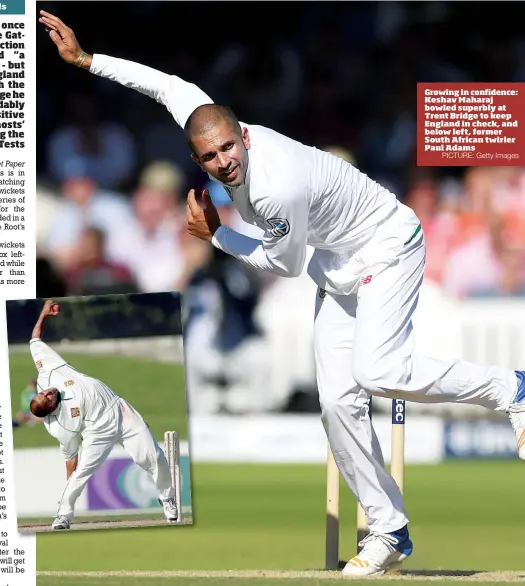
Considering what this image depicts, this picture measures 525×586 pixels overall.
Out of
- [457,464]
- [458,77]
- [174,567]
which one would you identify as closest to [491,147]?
[174,567]

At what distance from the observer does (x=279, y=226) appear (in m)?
3.63

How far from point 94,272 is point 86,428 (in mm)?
5031

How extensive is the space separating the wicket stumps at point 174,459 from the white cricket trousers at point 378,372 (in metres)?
0.49

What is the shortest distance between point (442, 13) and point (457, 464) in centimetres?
334

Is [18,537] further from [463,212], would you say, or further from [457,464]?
[463,212]

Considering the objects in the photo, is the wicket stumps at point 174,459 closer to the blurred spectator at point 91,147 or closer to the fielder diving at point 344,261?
the fielder diving at point 344,261

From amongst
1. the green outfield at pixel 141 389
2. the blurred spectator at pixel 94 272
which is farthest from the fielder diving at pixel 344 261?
the blurred spectator at pixel 94 272

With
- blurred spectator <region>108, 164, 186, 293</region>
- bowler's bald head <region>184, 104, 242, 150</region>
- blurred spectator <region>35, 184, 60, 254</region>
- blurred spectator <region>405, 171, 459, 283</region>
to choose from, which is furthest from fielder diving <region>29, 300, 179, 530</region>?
blurred spectator <region>35, 184, 60, 254</region>

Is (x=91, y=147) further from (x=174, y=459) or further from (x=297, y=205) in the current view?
(x=297, y=205)

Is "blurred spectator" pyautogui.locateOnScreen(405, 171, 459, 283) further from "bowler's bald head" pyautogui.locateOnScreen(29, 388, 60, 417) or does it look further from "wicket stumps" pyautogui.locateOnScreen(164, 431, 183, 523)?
"bowler's bald head" pyautogui.locateOnScreen(29, 388, 60, 417)

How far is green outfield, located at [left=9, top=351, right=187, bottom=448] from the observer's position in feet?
12.9

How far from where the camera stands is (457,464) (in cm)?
830

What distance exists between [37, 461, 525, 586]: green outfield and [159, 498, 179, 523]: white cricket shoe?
14 cm

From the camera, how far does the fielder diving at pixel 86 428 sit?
3996 mm
